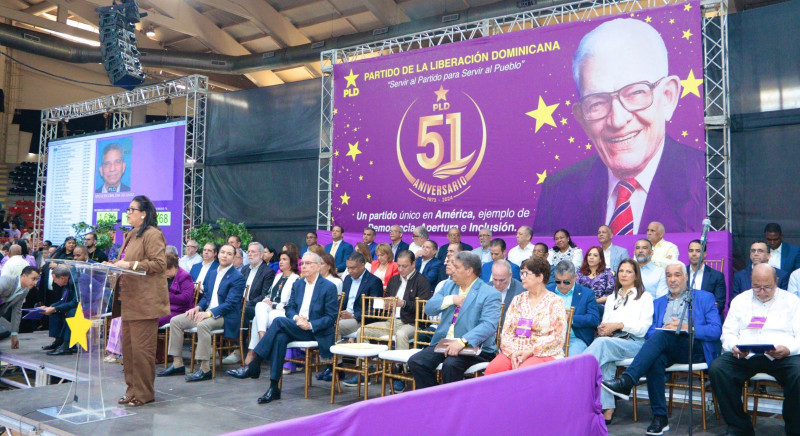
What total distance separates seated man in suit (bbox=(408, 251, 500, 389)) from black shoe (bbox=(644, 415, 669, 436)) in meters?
1.02

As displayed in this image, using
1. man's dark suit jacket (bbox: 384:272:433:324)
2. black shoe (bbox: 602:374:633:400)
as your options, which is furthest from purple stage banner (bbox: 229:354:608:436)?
man's dark suit jacket (bbox: 384:272:433:324)

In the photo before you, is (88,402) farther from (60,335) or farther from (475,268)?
(60,335)

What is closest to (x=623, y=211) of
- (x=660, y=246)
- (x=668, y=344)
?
(x=660, y=246)


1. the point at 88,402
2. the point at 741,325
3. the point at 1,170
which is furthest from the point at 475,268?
the point at 1,170

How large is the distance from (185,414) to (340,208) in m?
4.48

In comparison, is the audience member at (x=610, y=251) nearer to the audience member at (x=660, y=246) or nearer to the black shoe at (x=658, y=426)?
the audience member at (x=660, y=246)

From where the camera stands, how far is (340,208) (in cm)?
861

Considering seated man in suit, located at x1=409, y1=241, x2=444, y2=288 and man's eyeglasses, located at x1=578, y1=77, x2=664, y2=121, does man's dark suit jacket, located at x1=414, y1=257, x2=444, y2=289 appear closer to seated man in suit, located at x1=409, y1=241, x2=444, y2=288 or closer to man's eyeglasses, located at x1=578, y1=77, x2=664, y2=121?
seated man in suit, located at x1=409, y1=241, x2=444, y2=288

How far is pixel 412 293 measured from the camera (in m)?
5.55

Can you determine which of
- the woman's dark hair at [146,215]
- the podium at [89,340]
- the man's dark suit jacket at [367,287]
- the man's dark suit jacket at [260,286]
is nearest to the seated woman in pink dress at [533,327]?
the man's dark suit jacket at [367,287]

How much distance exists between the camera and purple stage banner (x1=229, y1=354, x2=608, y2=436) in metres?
1.89

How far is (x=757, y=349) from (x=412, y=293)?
2606 mm

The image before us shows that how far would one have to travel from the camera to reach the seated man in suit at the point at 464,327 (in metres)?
4.13

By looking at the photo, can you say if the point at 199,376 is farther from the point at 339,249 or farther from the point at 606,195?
the point at 606,195
